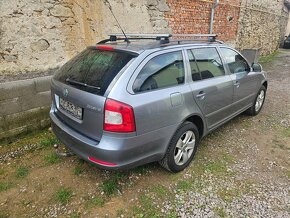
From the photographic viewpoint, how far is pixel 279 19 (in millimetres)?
14938

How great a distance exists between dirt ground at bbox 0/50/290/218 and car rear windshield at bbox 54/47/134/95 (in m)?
1.17

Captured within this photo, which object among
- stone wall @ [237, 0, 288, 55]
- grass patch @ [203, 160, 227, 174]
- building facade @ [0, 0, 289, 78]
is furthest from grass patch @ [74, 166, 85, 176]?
stone wall @ [237, 0, 288, 55]

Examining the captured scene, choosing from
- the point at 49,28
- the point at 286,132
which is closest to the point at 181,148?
the point at 286,132

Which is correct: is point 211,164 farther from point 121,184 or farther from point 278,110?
point 278,110

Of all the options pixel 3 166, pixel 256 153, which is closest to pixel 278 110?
pixel 256 153

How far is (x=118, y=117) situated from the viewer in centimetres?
229

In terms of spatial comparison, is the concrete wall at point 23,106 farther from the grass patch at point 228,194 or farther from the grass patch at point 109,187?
the grass patch at point 228,194

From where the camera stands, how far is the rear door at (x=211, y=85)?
3.12 metres

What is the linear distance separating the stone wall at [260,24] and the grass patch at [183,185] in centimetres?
894

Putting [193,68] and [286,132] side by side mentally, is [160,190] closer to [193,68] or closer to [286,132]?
[193,68]

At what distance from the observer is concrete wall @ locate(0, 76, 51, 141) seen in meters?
3.68

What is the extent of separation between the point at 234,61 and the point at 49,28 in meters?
3.20

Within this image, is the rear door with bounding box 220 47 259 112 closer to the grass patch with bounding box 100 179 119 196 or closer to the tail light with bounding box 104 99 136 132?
the tail light with bounding box 104 99 136 132

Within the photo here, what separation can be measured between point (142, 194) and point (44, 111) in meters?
2.39
